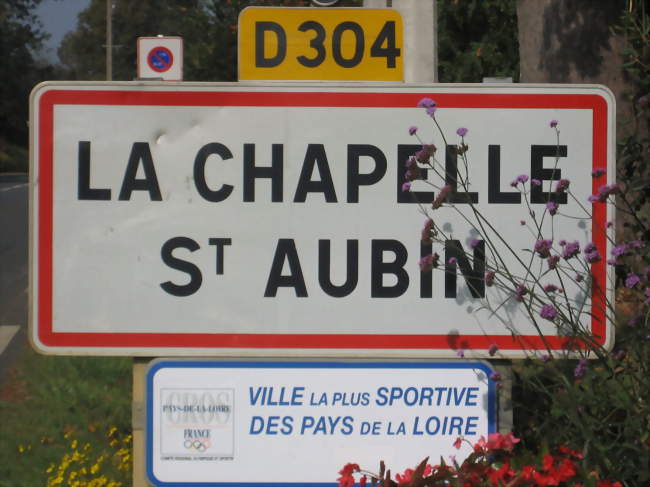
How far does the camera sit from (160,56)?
38.5 feet

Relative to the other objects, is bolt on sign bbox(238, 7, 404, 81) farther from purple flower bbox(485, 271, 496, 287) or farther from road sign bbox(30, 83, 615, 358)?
purple flower bbox(485, 271, 496, 287)

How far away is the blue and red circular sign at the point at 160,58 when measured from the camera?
38.3ft

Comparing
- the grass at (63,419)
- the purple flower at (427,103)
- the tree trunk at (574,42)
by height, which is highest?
the tree trunk at (574,42)

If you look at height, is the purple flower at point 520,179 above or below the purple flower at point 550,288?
above

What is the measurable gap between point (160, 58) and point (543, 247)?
9.93 metres

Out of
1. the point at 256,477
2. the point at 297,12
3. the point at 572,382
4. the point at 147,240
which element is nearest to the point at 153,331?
the point at 147,240

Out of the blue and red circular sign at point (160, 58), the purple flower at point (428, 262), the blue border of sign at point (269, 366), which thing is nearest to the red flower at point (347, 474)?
the blue border of sign at point (269, 366)

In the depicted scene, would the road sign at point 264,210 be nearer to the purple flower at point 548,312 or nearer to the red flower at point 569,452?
the purple flower at point 548,312

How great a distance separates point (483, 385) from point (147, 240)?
82 centimetres

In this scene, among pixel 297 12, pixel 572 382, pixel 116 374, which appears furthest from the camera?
pixel 116 374

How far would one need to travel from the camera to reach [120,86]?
2.36 metres

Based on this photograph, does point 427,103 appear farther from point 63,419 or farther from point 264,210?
point 63,419

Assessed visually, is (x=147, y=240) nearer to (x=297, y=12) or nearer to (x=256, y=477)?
(x=256, y=477)

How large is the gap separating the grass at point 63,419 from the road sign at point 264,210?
2.76m
